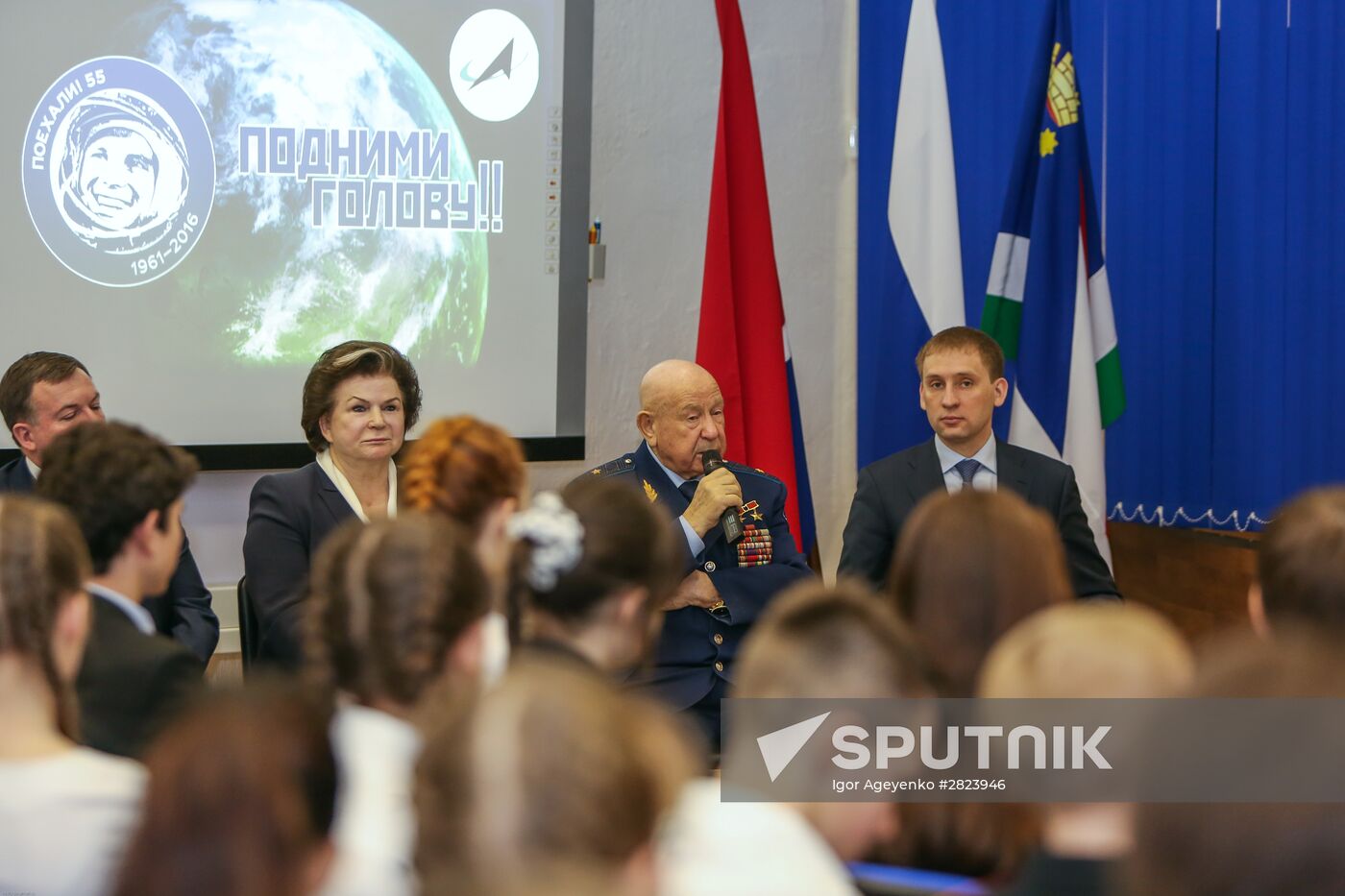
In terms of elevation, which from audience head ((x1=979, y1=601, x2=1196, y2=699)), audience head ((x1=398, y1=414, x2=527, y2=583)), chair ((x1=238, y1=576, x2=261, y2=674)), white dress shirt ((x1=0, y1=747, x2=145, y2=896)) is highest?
audience head ((x1=398, y1=414, x2=527, y2=583))

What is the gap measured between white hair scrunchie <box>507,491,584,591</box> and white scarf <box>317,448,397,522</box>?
1.23m

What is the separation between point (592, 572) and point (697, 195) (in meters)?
2.84

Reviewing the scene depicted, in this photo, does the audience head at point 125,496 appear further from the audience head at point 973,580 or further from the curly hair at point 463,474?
the audience head at point 973,580

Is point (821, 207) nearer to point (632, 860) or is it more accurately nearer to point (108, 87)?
point (108, 87)

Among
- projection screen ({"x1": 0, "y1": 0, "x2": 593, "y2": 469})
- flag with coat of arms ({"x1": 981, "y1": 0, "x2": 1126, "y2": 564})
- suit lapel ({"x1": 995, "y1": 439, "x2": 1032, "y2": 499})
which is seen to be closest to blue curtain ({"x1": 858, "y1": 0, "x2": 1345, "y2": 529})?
flag with coat of arms ({"x1": 981, "y1": 0, "x2": 1126, "y2": 564})

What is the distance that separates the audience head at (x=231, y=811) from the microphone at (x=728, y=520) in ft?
6.98

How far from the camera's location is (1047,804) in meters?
1.25

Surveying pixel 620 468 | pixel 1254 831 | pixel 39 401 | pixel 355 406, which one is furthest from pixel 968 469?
pixel 1254 831

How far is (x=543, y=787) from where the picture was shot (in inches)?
37.8

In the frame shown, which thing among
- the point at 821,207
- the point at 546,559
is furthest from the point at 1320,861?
the point at 821,207

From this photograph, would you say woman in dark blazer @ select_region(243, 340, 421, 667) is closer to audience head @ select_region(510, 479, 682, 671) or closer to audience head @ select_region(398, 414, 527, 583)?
audience head @ select_region(398, 414, 527, 583)

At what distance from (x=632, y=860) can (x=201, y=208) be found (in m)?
3.24

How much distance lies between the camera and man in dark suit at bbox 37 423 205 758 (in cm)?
191

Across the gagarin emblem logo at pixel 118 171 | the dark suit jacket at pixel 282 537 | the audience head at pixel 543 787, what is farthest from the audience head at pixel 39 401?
the audience head at pixel 543 787
